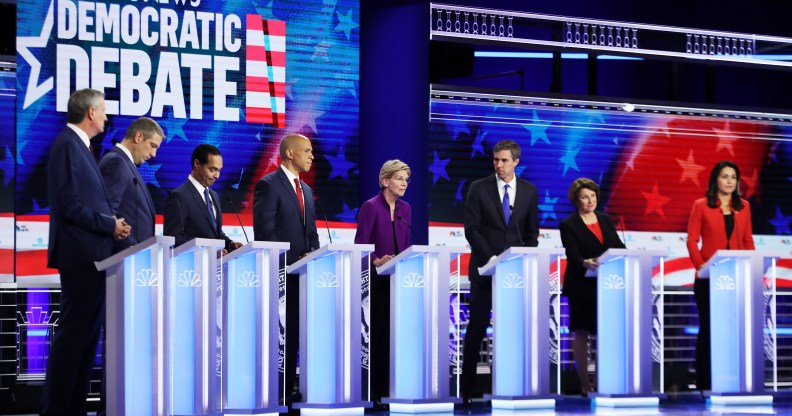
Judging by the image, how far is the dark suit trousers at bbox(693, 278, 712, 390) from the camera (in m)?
7.43

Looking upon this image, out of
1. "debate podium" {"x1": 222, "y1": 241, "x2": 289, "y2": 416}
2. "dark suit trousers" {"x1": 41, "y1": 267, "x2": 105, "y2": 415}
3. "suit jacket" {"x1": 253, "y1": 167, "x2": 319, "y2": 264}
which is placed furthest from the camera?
"suit jacket" {"x1": 253, "y1": 167, "x2": 319, "y2": 264}

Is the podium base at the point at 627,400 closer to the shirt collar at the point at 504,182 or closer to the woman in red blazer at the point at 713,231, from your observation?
the woman in red blazer at the point at 713,231

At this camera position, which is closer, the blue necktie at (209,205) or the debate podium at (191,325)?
the debate podium at (191,325)

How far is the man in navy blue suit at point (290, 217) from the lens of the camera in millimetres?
6352

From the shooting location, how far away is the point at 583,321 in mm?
7176

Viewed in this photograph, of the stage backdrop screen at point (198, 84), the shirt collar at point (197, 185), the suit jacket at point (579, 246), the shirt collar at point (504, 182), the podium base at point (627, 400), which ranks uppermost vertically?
the stage backdrop screen at point (198, 84)

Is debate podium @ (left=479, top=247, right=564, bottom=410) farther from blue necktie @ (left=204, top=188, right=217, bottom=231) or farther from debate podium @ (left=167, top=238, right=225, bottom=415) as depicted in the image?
debate podium @ (left=167, top=238, right=225, bottom=415)

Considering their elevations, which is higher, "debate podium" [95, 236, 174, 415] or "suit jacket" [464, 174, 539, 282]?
"suit jacket" [464, 174, 539, 282]

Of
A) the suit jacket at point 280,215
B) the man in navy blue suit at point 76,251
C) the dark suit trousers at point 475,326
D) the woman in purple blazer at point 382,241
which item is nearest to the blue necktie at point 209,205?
the suit jacket at point 280,215

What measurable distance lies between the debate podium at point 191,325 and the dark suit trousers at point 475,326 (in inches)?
81.3

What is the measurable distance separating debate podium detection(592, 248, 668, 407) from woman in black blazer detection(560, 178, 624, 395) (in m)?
0.33

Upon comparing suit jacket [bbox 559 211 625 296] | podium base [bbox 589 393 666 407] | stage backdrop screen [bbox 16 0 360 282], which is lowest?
podium base [bbox 589 393 666 407]

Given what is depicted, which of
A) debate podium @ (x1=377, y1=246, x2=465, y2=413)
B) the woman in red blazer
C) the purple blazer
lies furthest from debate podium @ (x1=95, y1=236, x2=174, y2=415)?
the woman in red blazer

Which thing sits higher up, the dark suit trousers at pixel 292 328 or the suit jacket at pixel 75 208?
the suit jacket at pixel 75 208
